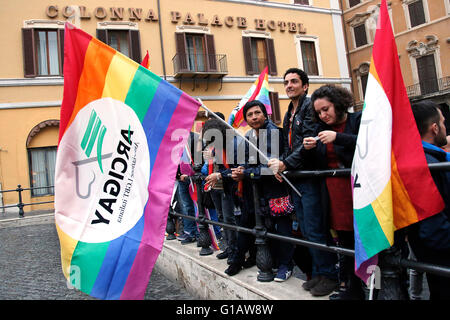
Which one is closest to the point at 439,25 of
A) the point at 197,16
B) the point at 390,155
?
the point at 197,16

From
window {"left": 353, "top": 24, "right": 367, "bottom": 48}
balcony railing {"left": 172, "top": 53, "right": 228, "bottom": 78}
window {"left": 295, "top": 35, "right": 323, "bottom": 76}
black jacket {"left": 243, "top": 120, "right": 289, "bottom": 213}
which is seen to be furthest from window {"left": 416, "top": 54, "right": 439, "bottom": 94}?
black jacket {"left": 243, "top": 120, "right": 289, "bottom": 213}

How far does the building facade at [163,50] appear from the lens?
13055 mm

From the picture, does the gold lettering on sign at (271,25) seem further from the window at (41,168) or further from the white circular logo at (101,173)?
the white circular logo at (101,173)

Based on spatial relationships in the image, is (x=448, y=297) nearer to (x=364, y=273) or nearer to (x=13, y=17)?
(x=364, y=273)

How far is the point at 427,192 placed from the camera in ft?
5.44

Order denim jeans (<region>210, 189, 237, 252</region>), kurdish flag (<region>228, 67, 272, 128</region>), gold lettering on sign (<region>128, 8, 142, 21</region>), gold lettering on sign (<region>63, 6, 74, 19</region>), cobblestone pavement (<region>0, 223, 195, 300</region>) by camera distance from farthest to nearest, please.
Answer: gold lettering on sign (<region>128, 8, 142, 21</region>)
gold lettering on sign (<region>63, 6, 74, 19</region>)
kurdish flag (<region>228, 67, 272, 128</region>)
cobblestone pavement (<region>0, 223, 195, 300</region>)
denim jeans (<region>210, 189, 237, 252</region>)

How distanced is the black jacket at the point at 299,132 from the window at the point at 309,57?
16.9 metres

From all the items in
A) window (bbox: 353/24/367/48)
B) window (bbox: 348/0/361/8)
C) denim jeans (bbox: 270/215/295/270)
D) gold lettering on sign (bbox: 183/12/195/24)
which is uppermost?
window (bbox: 348/0/361/8)

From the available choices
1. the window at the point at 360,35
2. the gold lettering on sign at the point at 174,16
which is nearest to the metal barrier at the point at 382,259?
the gold lettering on sign at the point at 174,16

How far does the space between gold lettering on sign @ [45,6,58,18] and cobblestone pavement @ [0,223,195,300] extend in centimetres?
1001

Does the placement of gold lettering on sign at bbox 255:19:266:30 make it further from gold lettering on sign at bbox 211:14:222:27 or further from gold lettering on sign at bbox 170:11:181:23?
gold lettering on sign at bbox 170:11:181:23

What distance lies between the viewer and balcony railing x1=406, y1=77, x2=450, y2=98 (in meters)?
20.4

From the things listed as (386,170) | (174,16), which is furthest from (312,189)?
(174,16)
